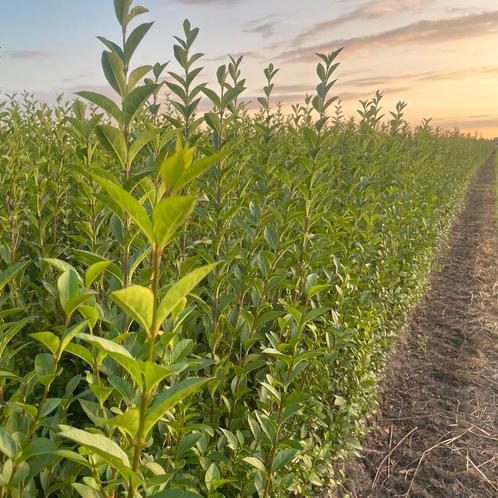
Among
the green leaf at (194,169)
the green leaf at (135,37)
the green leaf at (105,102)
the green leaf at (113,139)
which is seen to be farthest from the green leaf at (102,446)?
the green leaf at (135,37)

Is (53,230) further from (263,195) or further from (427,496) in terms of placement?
(427,496)

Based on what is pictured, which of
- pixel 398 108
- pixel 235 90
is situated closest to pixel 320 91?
pixel 235 90

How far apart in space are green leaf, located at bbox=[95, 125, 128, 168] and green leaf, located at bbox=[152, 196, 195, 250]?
1.83ft

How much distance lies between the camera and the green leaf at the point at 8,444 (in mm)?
1103

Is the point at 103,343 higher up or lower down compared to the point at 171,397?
higher up

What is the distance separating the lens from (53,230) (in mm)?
3600

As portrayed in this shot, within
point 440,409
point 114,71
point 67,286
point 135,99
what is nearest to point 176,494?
point 67,286

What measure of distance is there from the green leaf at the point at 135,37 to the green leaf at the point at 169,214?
0.82 metres

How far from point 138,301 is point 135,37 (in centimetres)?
93

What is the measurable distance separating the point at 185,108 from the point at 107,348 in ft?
6.19

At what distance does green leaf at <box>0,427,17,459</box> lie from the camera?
1103 mm

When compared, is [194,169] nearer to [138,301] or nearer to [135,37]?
[138,301]

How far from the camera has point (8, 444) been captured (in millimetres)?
1116

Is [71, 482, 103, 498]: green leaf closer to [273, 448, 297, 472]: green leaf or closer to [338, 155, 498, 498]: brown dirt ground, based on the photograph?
[273, 448, 297, 472]: green leaf
